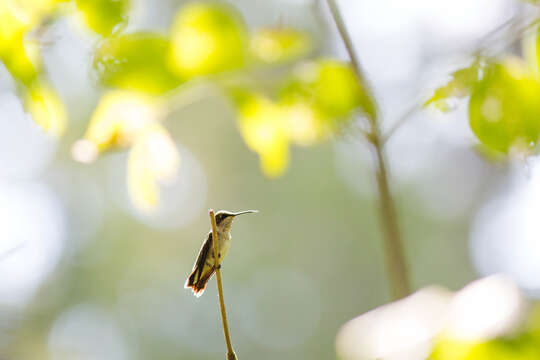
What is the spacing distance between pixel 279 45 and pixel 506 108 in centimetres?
75

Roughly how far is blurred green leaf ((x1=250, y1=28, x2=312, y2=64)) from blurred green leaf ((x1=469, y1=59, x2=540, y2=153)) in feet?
2.26

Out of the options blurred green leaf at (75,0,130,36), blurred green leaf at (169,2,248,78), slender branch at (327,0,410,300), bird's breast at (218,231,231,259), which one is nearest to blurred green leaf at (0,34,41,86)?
blurred green leaf at (75,0,130,36)

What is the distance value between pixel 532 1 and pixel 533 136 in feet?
0.68

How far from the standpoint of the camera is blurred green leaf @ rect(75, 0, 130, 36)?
843 millimetres

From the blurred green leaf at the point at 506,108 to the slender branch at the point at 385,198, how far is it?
18 centimetres

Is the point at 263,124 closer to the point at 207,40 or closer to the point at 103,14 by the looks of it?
the point at 207,40

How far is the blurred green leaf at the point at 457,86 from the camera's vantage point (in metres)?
0.90

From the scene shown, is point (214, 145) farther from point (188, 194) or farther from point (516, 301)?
point (516, 301)

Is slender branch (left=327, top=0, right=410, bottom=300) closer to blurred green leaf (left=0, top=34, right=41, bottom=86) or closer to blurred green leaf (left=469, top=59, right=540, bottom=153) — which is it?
blurred green leaf (left=469, top=59, right=540, bottom=153)

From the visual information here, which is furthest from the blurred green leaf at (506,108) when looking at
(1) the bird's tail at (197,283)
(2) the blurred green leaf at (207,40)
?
(1) the bird's tail at (197,283)

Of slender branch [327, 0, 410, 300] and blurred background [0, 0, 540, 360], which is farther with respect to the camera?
blurred background [0, 0, 540, 360]

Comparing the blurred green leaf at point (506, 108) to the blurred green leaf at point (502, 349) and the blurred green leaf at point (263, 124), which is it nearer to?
the blurred green leaf at point (502, 349)

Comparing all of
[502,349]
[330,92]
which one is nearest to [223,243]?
[330,92]

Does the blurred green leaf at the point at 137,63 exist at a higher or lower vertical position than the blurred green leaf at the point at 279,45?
lower
